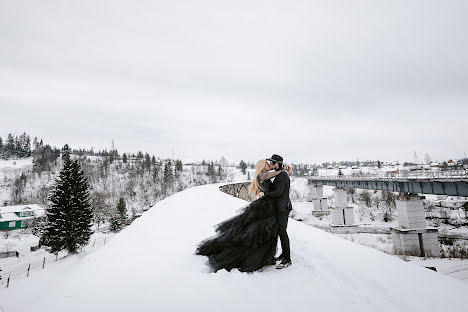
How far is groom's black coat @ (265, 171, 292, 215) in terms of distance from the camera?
14.2ft

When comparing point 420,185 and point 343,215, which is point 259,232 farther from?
point 343,215

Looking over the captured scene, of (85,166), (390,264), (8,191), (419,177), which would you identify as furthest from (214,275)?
(85,166)

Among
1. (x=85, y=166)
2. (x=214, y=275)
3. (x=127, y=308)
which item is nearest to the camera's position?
(x=127, y=308)

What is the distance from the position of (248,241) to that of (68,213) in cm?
2984

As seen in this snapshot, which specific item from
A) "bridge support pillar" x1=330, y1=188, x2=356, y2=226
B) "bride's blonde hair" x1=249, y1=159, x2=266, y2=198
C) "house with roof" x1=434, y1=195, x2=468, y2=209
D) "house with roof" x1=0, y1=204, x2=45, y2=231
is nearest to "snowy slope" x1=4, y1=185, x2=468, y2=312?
"bride's blonde hair" x1=249, y1=159, x2=266, y2=198

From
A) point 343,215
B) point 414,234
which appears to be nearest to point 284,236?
point 414,234

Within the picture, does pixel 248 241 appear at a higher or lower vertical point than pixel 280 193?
lower

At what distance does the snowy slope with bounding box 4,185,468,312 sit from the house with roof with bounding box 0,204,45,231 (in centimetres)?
7369

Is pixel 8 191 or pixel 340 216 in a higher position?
pixel 8 191

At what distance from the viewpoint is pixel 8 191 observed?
10012 cm

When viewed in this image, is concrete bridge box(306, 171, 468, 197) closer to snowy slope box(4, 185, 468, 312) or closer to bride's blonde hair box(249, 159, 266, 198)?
snowy slope box(4, 185, 468, 312)

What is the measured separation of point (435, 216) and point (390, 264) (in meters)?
62.7

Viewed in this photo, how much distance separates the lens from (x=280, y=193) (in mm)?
4328

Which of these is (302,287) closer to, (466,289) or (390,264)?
(390,264)
